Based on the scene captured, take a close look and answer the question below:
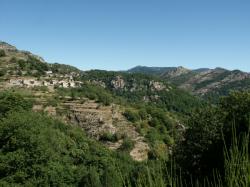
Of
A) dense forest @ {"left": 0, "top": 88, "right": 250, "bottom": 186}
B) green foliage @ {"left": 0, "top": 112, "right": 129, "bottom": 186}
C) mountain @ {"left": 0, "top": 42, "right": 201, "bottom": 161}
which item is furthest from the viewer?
mountain @ {"left": 0, "top": 42, "right": 201, "bottom": 161}

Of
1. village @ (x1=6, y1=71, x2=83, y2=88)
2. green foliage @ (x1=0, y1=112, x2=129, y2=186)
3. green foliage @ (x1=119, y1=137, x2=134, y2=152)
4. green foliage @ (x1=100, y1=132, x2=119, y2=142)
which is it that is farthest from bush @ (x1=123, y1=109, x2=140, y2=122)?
green foliage @ (x1=0, y1=112, x2=129, y2=186)

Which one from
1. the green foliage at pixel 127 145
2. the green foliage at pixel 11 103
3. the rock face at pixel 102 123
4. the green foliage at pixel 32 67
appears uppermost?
the green foliage at pixel 32 67

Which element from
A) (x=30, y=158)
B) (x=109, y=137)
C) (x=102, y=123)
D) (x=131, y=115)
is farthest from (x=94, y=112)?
(x=30, y=158)

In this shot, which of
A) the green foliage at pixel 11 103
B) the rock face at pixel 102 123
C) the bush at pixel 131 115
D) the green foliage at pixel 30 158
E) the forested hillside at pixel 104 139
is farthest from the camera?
→ the bush at pixel 131 115

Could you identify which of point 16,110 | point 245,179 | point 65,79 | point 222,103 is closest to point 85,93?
point 65,79

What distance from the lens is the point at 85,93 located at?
125 metres

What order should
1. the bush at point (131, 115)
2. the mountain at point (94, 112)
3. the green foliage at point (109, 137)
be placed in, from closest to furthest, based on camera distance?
the mountain at point (94, 112) < the green foliage at point (109, 137) < the bush at point (131, 115)

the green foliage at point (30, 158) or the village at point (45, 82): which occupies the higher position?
the village at point (45, 82)

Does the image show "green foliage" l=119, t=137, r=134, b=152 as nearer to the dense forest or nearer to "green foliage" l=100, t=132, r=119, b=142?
"green foliage" l=100, t=132, r=119, b=142

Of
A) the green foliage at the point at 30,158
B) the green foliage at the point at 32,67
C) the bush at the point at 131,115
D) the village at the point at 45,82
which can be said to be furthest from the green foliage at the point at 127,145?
the green foliage at the point at 32,67

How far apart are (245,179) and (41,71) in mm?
139302

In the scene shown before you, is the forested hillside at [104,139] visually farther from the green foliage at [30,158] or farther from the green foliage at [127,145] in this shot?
the green foliage at [127,145]

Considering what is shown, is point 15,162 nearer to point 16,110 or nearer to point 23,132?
point 23,132

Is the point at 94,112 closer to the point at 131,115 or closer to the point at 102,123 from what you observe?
the point at 102,123
